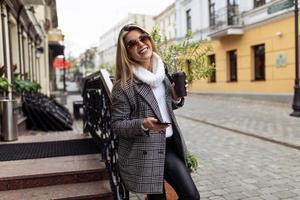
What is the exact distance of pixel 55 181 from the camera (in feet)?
13.5

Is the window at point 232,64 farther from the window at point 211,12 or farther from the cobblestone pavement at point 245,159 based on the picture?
the cobblestone pavement at point 245,159

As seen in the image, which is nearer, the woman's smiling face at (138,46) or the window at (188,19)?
the woman's smiling face at (138,46)

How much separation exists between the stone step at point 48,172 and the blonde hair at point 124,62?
6.26ft

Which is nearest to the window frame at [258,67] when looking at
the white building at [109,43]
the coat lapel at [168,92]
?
the coat lapel at [168,92]

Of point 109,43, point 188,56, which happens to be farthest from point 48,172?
point 109,43

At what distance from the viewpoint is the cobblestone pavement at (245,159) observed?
4492 mm

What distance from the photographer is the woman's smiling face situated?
100 inches

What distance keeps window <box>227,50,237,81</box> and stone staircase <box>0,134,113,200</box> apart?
1712 centimetres

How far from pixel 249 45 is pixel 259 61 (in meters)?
1.01

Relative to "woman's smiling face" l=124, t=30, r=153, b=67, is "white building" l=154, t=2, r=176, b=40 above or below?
above

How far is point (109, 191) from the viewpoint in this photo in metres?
3.88

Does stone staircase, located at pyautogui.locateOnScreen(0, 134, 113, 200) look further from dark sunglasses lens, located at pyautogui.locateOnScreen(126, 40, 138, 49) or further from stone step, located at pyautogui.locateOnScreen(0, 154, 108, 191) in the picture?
dark sunglasses lens, located at pyautogui.locateOnScreen(126, 40, 138, 49)

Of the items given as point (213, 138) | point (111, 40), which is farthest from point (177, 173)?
point (111, 40)

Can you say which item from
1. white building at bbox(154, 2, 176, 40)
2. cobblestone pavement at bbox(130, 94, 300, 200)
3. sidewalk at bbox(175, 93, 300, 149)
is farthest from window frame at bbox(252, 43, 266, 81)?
white building at bbox(154, 2, 176, 40)
